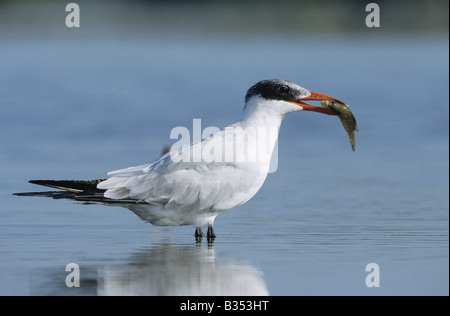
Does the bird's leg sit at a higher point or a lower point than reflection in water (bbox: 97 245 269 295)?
higher

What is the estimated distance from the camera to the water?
7.05m

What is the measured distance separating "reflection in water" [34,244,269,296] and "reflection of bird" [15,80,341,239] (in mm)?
568

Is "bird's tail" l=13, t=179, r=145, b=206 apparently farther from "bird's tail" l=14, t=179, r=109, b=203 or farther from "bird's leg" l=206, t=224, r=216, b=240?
"bird's leg" l=206, t=224, r=216, b=240

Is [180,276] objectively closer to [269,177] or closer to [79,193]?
[79,193]

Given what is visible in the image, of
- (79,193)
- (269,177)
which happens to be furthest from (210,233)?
(269,177)

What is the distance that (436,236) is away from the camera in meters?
8.60

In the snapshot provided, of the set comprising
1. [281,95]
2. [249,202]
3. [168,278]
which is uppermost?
[281,95]

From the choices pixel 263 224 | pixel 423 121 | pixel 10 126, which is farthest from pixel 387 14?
pixel 263 224

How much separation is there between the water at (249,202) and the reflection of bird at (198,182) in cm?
32

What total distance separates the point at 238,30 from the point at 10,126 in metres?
30.1

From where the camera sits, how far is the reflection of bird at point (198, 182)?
26.8 feet

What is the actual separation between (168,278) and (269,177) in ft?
17.9

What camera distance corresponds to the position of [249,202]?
10.6m

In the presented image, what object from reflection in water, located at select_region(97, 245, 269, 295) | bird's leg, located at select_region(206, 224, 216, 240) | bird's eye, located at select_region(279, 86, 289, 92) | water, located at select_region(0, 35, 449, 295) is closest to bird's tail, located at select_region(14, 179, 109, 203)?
water, located at select_region(0, 35, 449, 295)
